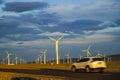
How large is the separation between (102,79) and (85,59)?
57.3 ft

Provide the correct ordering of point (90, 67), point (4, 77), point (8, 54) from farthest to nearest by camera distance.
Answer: point (8, 54), point (90, 67), point (4, 77)

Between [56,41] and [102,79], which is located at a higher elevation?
[56,41]

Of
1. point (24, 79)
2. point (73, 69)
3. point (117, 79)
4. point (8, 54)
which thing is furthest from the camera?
point (8, 54)

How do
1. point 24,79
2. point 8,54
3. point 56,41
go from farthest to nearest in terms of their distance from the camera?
point 8,54 → point 56,41 → point 24,79

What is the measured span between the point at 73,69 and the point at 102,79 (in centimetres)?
2049

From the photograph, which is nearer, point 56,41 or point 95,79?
point 95,79

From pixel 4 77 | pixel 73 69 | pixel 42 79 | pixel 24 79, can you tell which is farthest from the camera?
pixel 73 69

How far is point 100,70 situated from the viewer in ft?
160

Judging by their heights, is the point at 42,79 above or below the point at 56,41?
below

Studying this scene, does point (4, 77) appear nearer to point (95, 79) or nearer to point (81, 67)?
point (95, 79)

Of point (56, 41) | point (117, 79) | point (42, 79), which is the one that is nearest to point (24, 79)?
point (42, 79)

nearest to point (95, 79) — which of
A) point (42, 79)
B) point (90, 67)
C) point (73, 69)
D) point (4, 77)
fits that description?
point (42, 79)

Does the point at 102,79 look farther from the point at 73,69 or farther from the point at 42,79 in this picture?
the point at 73,69

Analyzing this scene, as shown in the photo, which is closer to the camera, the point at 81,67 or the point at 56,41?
the point at 81,67
